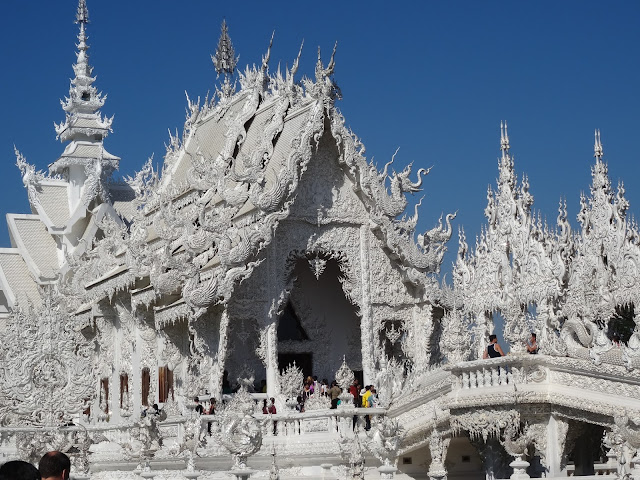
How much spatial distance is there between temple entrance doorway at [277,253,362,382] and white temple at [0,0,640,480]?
0.04 m

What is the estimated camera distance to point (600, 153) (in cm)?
3506

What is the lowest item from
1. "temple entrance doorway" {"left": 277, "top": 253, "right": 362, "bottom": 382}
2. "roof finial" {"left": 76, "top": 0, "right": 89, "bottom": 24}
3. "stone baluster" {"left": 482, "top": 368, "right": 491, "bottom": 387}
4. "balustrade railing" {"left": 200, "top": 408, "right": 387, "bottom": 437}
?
"balustrade railing" {"left": 200, "top": 408, "right": 387, "bottom": 437}

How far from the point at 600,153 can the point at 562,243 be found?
296 cm

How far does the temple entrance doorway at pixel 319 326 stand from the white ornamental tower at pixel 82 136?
37.3ft

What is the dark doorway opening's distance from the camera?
2491 cm

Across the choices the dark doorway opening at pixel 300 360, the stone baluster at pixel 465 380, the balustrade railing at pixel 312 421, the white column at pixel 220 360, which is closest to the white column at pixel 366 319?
the dark doorway opening at pixel 300 360

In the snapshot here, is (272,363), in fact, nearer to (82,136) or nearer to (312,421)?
(312,421)

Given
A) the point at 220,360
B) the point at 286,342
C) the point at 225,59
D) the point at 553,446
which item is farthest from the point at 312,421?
the point at 225,59

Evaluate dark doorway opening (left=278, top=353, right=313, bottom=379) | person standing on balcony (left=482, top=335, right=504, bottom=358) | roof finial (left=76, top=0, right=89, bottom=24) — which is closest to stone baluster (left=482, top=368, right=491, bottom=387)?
person standing on balcony (left=482, top=335, right=504, bottom=358)

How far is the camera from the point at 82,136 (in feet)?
121

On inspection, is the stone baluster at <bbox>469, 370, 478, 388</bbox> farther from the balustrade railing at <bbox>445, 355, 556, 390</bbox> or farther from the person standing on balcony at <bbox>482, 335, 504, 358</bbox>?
the person standing on balcony at <bbox>482, 335, 504, 358</bbox>

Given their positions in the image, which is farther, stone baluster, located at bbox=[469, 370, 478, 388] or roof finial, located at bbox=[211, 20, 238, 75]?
roof finial, located at bbox=[211, 20, 238, 75]

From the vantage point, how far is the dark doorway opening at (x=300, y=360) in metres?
24.9

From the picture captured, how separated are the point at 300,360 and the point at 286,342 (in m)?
0.47
